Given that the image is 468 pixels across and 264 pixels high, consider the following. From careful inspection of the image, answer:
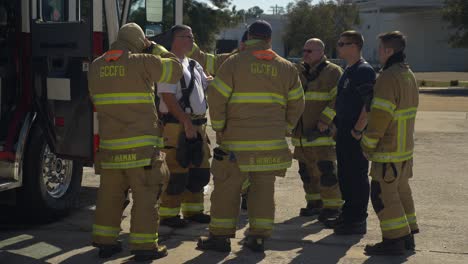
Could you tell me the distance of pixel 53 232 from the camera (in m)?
6.63

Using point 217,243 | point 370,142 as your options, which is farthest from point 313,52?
point 217,243

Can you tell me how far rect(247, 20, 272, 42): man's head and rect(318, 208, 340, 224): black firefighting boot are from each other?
79.9 inches

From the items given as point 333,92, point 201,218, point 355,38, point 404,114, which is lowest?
point 201,218

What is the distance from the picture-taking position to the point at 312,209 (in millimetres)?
7445

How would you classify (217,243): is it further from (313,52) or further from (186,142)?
(313,52)

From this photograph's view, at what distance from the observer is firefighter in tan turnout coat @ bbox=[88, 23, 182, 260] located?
5.50 meters

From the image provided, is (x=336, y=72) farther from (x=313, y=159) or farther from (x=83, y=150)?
(x=83, y=150)

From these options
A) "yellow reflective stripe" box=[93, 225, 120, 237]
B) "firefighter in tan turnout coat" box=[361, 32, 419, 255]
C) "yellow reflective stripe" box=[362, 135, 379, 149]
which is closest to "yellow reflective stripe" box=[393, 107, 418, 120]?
"firefighter in tan turnout coat" box=[361, 32, 419, 255]

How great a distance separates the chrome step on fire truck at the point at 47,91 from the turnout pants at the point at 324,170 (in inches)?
83.5

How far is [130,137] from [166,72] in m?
0.57

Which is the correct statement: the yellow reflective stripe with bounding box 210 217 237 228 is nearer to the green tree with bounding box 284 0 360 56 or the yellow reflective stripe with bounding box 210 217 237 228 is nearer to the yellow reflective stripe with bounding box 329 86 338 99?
the yellow reflective stripe with bounding box 329 86 338 99

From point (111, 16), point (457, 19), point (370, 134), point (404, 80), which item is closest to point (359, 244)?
point (370, 134)

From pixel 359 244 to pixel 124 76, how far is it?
2.51 meters

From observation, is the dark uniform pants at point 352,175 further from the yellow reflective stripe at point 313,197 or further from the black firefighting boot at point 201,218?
the black firefighting boot at point 201,218
